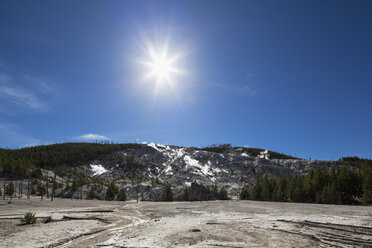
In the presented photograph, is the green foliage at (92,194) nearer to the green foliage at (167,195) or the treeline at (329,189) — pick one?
the green foliage at (167,195)

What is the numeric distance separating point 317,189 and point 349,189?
10106 mm

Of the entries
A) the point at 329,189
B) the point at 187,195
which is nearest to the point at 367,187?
the point at 329,189

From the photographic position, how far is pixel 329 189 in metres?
76.8

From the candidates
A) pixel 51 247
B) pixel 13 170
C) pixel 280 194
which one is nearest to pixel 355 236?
pixel 51 247

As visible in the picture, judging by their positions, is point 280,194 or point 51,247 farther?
point 280,194

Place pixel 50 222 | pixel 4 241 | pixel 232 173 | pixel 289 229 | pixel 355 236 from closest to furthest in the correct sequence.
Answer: pixel 355 236, pixel 4 241, pixel 289 229, pixel 50 222, pixel 232 173

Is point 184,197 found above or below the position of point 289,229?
below

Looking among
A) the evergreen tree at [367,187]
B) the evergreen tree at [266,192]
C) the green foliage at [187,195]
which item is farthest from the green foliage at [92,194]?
the evergreen tree at [367,187]

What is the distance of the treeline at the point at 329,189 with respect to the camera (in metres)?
73.9

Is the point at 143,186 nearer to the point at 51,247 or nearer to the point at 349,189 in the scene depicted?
the point at 349,189

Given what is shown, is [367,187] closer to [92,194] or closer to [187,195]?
[187,195]

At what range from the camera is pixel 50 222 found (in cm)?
3681

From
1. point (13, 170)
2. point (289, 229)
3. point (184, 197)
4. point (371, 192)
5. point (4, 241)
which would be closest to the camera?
point (4, 241)

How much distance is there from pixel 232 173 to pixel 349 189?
124 m
